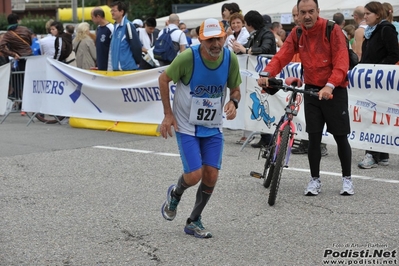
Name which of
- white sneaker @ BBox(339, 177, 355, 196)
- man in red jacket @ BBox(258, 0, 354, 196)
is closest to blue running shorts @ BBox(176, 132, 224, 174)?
man in red jacket @ BBox(258, 0, 354, 196)

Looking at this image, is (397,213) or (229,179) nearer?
(397,213)

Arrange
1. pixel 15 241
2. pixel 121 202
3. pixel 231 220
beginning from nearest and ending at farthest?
1. pixel 15 241
2. pixel 231 220
3. pixel 121 202

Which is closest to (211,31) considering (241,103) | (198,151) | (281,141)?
(198,151)

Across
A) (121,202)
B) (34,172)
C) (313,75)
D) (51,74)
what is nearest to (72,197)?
(121,202)

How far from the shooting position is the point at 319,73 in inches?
303

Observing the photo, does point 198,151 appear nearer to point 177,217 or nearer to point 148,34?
point 177,217

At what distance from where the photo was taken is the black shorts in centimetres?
779

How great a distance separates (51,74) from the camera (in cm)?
1419

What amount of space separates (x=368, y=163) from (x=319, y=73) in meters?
2.41

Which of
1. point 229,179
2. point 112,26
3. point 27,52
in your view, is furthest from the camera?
point 27,52

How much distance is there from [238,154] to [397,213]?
3.87 metres

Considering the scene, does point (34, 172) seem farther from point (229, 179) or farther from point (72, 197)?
point (229, 179)

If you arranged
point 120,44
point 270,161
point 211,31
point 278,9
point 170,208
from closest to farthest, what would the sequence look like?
point 211,31 → point 170,208 → point 270,161 → point 120,44 → point 278,9

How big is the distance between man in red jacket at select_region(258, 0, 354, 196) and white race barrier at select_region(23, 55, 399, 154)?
2046 mm
